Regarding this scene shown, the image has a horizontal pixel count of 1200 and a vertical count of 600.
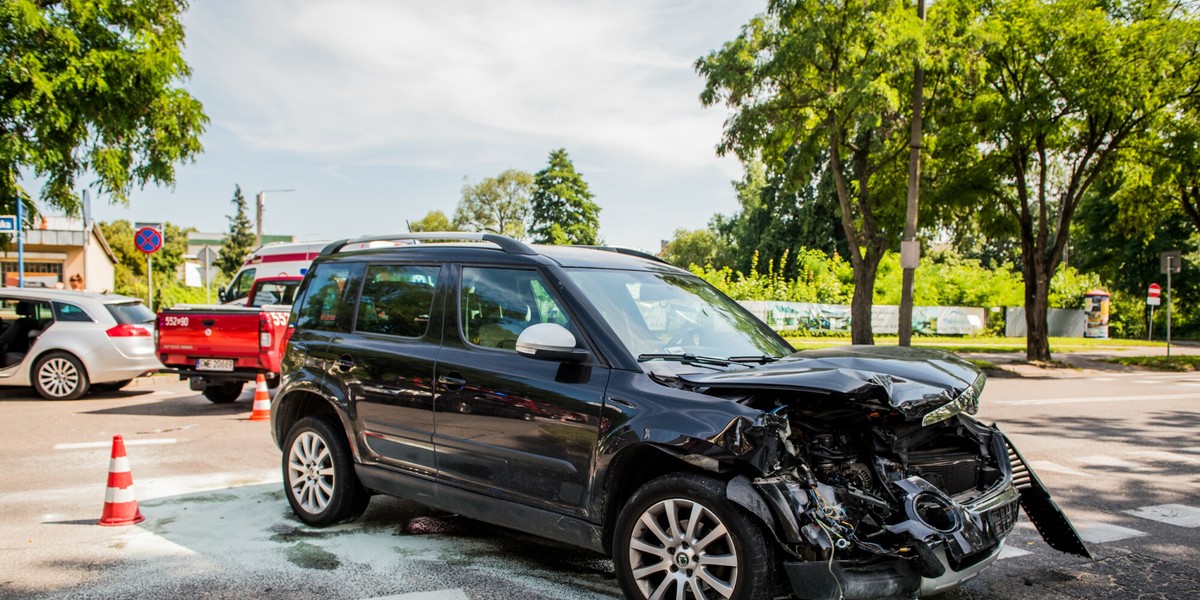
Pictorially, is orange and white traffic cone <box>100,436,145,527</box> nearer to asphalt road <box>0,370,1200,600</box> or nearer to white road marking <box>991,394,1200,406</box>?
asphalt road <box>0,370,1200,600</box>

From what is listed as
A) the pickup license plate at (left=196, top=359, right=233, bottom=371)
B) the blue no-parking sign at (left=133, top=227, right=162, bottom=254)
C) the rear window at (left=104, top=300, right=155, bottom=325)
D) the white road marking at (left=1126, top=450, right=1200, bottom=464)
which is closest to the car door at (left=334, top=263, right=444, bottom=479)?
the pickup license plate at (left=196, top=359, right=233, bottom=371)

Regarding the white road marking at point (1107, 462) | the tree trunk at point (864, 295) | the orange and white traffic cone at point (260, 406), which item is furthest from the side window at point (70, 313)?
the tree trunk at point (864, 295)

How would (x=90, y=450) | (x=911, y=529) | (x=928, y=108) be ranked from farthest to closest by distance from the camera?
(x=928, y=108)
(x=90, y=450)
(x=911, y=529)

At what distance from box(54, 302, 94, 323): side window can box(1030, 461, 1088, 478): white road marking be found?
477 inches

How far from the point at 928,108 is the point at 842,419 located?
18.8m

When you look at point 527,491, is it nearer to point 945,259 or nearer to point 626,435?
point 626,435

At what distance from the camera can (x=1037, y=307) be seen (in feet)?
71.2

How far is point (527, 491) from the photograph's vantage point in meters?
4.13

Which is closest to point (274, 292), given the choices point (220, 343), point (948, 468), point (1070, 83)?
point (220, 343)

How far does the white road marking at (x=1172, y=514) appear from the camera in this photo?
579 centimetres

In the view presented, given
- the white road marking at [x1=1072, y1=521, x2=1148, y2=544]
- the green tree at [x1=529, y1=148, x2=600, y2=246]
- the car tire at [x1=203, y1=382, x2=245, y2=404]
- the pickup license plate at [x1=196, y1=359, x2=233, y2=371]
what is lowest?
the white road marking at [x1=1072, y1=521, x2=1148, y2=544]

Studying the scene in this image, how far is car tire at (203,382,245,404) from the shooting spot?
11.9 m

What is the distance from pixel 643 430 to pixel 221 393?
32.9 feet

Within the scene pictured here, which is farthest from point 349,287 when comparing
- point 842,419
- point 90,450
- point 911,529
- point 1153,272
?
point 1153,272
